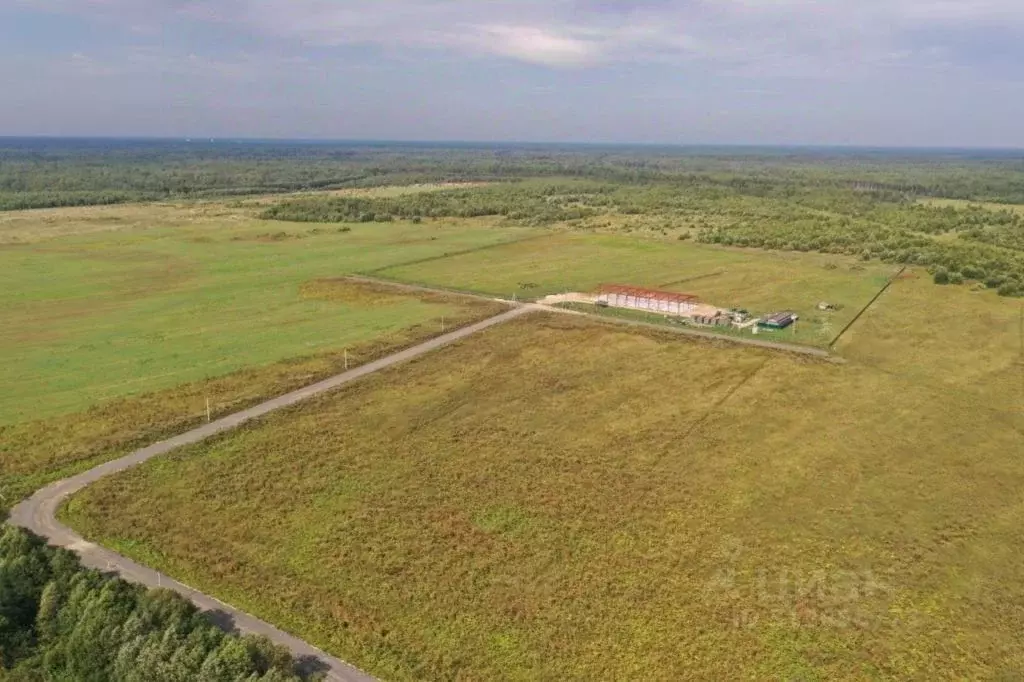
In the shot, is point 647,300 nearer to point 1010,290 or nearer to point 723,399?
point 723,399

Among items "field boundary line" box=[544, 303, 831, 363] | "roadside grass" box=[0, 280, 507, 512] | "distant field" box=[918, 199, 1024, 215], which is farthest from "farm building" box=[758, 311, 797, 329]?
"distant field" box=[918, 199, 1024, 215]

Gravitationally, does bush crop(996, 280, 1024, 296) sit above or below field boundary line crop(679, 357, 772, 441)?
above

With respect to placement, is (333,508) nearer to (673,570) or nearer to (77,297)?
(673,570)

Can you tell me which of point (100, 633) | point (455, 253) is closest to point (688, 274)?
point (455, 253)

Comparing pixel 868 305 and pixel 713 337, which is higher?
pixel 868 305

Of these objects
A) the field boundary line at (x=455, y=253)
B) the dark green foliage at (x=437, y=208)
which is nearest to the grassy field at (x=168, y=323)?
the field boundary line at (x=455, y=253)

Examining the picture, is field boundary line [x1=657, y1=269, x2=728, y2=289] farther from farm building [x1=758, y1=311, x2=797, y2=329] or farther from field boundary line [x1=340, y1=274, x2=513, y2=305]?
field boundary line [x1=340, y1=274, x2=513, y2=305]
